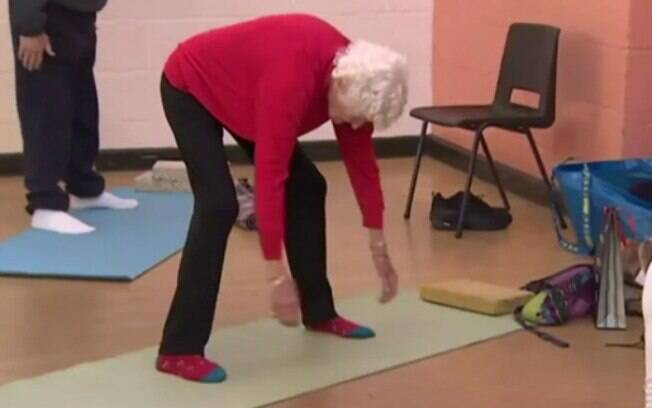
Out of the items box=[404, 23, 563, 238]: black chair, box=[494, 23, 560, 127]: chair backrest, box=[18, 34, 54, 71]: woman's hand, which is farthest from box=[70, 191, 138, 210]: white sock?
box=[494, 23, 560, 127]: chair backrest

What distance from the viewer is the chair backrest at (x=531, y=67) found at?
4918mm

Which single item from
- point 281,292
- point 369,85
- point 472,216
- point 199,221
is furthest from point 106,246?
point 369,85

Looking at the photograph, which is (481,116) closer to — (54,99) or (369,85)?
(54,99)

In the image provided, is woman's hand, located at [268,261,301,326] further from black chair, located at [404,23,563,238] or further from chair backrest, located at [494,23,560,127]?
chair backrest, located at [494,23,560,127]

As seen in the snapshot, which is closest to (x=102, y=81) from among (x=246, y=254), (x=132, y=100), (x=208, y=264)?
(x=132, y=100)

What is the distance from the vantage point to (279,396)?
315 centimetres

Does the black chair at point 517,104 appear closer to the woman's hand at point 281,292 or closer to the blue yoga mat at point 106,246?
the blue yoga mat at point 106,246

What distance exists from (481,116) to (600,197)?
911 mm

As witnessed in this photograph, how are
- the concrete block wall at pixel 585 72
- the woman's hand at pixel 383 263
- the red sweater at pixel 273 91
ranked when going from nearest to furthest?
the red sweater at pixel 273 91 < the woman's hand at pixel 383 263 < the concrete block wall at pixel 585 72

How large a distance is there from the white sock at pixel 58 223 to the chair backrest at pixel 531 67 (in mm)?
1801

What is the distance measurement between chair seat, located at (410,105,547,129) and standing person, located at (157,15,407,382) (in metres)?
1.55

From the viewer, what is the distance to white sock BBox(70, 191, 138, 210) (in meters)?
5.28

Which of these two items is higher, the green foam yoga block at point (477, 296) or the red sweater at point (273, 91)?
the red sweater at point (273, 91)

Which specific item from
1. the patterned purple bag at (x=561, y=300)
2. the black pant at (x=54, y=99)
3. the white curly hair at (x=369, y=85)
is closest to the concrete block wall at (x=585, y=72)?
the patterned purple bag at (x=561, y=300)
